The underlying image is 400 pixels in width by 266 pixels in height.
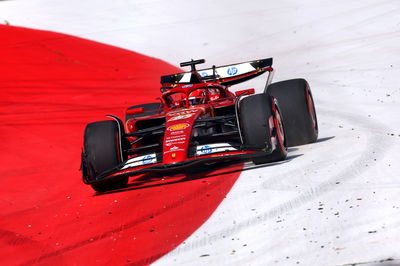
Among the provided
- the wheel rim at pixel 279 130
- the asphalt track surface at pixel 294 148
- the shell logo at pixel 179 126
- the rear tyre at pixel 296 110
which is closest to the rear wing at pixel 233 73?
the asphalt track surface at pixel 294 148

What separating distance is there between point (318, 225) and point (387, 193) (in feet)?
2.84

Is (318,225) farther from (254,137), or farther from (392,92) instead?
(392,92)

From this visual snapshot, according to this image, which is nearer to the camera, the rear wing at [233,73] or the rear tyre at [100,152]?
the rear tyre at [100,152]

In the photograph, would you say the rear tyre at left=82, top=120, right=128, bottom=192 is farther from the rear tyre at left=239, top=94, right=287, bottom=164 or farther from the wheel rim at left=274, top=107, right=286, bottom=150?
the wheel rim at left=274, top=107, right=286, bottom=150

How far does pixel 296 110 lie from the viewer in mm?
10008

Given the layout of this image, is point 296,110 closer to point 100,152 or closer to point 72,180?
point 100,152

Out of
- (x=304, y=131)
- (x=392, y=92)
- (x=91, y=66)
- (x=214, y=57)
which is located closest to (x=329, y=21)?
(x=214, y=57)

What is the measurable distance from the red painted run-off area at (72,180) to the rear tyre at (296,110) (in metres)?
1.24

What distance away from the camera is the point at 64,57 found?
803 inches

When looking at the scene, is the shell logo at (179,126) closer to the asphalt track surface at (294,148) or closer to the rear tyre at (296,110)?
the asphalt track surface at (294,148)

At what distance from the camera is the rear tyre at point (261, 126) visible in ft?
28.2

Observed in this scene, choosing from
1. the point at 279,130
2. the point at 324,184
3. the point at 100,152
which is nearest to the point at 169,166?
the point at 100,152

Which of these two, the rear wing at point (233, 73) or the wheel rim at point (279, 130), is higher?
the rear wing at point (233, 73)

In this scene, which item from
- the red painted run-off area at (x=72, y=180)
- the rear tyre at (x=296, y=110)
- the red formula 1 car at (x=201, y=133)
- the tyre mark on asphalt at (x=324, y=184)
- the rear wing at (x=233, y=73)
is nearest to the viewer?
the tyre mark on asphalt at (x=324, y=184)
